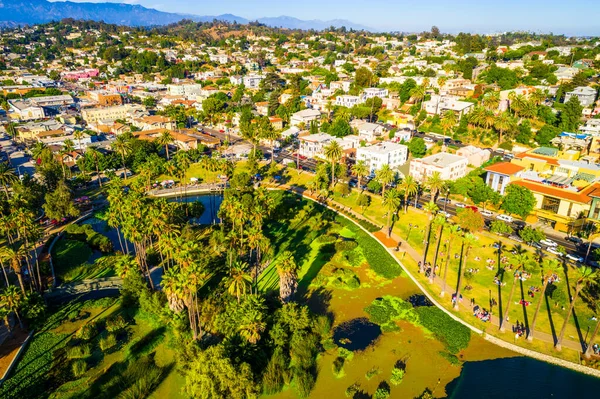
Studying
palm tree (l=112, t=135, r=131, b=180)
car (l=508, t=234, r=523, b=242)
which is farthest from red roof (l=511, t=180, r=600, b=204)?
palm tree (l=112, t=135, r=131, b=180)

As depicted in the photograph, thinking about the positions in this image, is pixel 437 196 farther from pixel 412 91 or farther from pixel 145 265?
pixel 412 91

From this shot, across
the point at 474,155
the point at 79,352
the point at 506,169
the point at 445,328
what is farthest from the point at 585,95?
the point at 79,352

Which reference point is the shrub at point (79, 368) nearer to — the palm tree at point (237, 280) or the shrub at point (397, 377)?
the palm tree at point (237, 280)

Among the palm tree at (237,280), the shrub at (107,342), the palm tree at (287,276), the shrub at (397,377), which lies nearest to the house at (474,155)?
the palm tree at (287,276)

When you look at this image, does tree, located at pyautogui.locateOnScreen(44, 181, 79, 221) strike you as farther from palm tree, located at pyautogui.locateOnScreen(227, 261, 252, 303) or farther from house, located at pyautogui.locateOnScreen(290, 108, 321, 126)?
house, located at pyautogui.locateOnScreen(290, 108, 321, 126)

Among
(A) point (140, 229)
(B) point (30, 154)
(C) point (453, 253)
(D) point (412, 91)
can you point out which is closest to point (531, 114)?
(D) point (412, 91)

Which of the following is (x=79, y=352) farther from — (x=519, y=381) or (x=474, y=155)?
(x=474, y=155)
